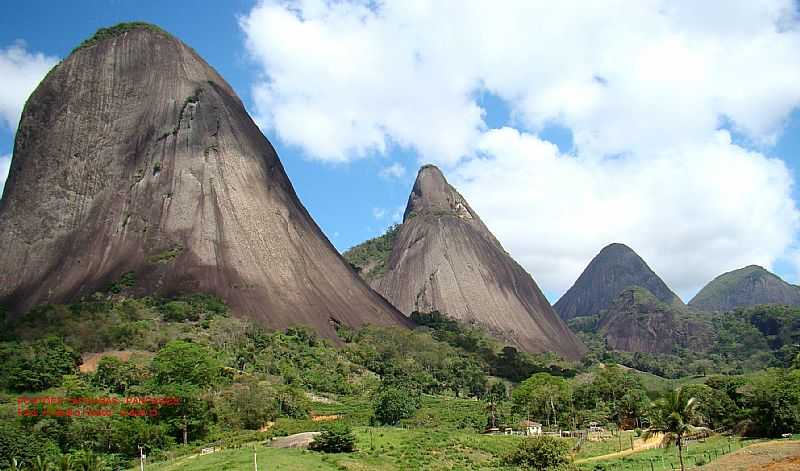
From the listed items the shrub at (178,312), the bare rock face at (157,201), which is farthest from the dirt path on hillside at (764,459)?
the bare rock face at (157,201)

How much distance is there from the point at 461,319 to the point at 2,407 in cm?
9860

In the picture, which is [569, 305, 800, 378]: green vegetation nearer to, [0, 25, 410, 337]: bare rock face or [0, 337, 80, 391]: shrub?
[0, 25, 410, 337]: bare rock face

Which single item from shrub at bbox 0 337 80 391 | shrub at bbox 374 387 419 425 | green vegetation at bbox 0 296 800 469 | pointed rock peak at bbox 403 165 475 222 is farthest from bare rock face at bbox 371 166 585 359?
shrub at bbox 0 337 80 391

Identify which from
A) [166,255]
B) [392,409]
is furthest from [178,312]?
[392,409]

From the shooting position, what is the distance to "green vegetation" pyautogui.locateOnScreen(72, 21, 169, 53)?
117 m

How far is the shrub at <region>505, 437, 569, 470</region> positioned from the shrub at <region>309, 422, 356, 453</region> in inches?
325

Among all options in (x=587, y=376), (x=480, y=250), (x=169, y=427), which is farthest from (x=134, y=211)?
(x=480, y=250)

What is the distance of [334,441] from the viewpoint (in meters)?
36.6

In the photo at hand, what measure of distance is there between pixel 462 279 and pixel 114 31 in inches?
3098

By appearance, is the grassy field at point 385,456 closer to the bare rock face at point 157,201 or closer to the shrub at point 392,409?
the shrub at point 392,409

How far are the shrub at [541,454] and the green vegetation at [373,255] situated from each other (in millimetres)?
125200

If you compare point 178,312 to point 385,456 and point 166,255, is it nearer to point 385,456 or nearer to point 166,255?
point 166,255

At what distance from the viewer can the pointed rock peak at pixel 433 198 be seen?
16850 centimetres

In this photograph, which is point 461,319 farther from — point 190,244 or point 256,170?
point 190,244
